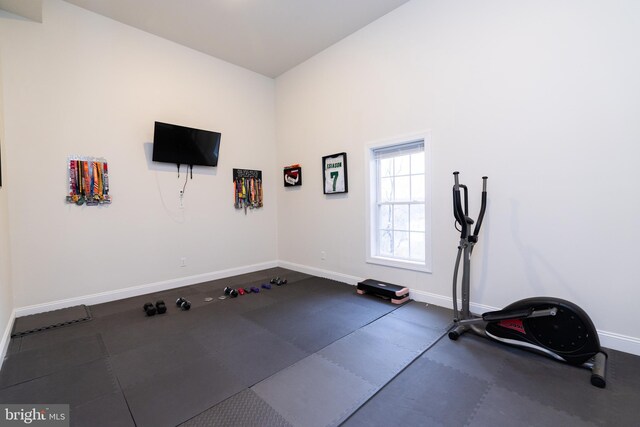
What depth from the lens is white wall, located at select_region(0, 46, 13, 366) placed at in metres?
2.55

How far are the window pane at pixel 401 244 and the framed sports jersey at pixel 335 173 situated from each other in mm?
1089

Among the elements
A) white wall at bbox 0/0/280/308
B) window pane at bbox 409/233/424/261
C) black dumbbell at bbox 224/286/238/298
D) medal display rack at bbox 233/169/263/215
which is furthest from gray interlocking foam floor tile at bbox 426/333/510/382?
medal display rack at bbox 233/169/263/215

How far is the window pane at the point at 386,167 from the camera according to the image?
4.17 metres

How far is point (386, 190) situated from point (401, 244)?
0.83m

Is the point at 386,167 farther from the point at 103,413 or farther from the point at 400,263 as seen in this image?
the point at 103,413

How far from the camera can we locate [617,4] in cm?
238

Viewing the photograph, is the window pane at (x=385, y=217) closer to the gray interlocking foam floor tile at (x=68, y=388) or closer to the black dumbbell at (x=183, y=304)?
the black dumbbell at (x=183, y=304)

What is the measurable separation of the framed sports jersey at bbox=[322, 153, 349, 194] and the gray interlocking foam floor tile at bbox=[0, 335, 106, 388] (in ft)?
11.5

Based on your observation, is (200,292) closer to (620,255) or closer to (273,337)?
(273,337)

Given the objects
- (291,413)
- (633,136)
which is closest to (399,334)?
(291,413)

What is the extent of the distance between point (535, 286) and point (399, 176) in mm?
2047

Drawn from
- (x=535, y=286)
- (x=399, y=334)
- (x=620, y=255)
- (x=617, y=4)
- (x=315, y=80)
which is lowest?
(x=399, y=334)

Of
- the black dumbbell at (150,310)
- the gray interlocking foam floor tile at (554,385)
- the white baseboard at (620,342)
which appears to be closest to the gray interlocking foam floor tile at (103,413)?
the black dumbbell at (150,310)

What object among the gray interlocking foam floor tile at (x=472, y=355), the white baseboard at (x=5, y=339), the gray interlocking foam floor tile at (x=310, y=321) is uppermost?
the white baseboard at (x=5, y=339)
